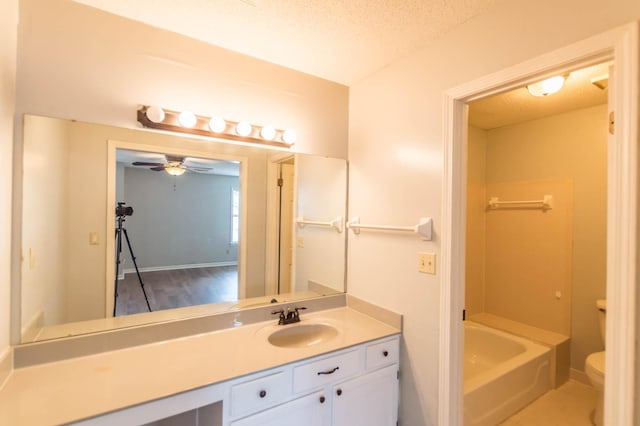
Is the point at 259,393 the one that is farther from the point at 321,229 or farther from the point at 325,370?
the point at 321,229

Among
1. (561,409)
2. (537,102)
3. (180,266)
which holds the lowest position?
(561,409)

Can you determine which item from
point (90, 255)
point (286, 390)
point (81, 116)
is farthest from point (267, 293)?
point (81, 116)

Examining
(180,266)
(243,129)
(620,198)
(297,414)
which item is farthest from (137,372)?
(620,198)

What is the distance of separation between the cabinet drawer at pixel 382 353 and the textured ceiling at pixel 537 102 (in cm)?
160

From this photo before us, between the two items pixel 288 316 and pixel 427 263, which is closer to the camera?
pixel 427 263

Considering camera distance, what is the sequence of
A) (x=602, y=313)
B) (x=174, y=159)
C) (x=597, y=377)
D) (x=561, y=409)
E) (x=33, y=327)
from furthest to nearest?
(x=602, y=313) → (x=561, y=409) → (x=597, y=377) → (x=174, y=159) → (x=33, y=327)

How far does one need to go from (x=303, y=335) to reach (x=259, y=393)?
2.04 feet

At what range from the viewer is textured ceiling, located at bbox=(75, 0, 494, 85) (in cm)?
133

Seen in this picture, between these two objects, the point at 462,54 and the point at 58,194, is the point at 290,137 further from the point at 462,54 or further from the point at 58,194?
the point at 58,194

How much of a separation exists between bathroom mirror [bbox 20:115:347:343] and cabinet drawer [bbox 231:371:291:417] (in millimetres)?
564

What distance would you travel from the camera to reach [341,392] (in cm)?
149

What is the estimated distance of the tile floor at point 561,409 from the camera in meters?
2.13

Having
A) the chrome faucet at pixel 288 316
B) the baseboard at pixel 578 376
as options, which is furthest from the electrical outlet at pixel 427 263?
the baseboard at pixel 578 376

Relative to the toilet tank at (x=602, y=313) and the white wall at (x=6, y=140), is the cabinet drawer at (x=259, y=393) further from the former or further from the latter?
the toilet tank at (x=602, y=313)
